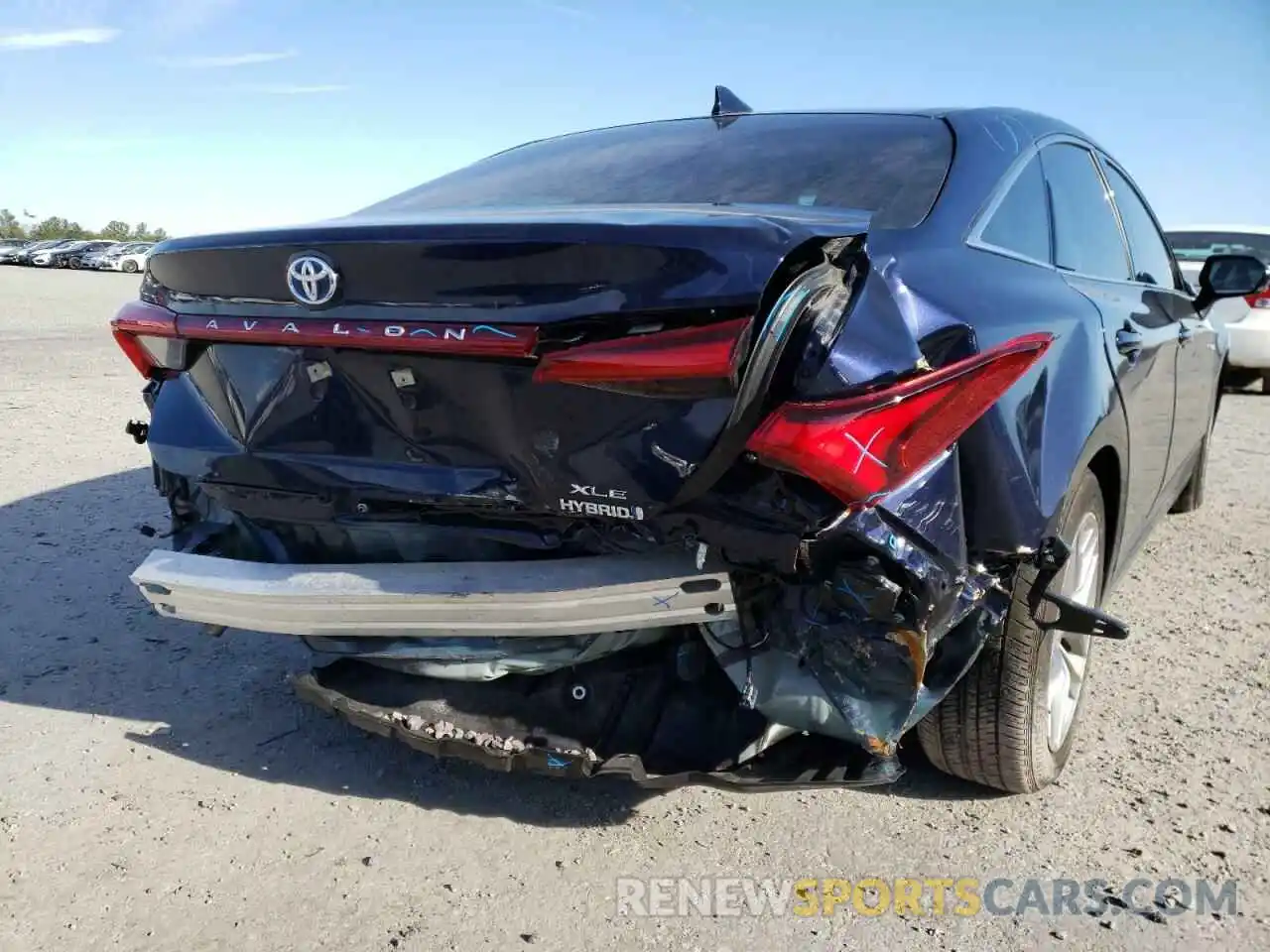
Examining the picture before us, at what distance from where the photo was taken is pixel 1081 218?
3082 mm

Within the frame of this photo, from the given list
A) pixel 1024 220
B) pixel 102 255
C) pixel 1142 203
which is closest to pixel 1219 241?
pixel 1142 203

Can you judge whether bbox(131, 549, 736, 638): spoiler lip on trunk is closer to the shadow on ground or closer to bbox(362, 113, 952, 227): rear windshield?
the shadow on ground

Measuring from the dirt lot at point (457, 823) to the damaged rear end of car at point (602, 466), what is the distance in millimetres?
304

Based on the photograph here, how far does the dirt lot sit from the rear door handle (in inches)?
43.7

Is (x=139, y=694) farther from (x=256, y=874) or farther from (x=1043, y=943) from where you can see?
(x=1043, y=943)

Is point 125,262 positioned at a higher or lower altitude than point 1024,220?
lower

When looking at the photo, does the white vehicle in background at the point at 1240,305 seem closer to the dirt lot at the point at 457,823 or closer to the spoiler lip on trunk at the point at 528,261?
the dirt lot at the point at 457,823

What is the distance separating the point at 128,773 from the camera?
2.61 meters

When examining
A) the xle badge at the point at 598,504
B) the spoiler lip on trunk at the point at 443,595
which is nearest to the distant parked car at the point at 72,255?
the spoiler lip on trunk at the point at 443,595

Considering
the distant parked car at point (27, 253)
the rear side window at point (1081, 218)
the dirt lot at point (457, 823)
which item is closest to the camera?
the dirt lot at point (457, 823)

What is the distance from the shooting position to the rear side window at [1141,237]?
11.6 feet

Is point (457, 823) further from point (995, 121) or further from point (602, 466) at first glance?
point (995, 121)

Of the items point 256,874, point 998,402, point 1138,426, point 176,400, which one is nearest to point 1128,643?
point 1138,426

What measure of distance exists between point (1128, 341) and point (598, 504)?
5.81 ft
